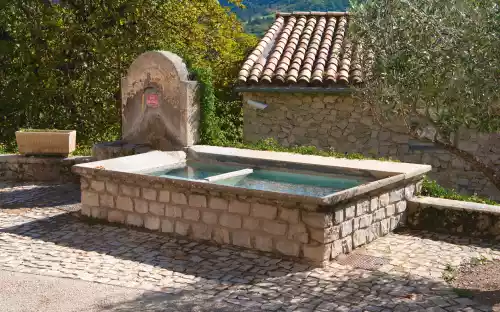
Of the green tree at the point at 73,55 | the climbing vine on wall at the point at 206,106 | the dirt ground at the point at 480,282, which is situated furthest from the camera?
the green tree at the point at 73,55

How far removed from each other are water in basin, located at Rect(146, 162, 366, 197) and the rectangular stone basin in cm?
1

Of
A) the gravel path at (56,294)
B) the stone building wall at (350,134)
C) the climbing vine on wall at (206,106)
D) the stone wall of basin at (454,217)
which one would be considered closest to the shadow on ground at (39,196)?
the climbing vine on wall at (206,106)

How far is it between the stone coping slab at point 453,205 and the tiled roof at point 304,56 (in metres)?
3.62

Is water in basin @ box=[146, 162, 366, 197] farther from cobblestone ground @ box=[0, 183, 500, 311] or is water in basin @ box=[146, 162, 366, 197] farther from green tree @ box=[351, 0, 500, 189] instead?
green tree @ box=[351, 0, 500, 189]

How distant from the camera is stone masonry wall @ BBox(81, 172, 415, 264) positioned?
7.21 metres

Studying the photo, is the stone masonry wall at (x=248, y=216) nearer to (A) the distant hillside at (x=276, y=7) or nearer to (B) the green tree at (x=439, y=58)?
(B) the green tree at (x=439, y=58)

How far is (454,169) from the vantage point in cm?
1235

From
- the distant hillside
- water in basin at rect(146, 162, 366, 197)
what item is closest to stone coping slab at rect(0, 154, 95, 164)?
water in basin at rect(146, 162, 366, 197)

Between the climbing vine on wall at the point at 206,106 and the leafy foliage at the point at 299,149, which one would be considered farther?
the climbing vine on wall at the point at 206,106

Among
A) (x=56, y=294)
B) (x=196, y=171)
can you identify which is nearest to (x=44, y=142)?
(x=196, y=171)

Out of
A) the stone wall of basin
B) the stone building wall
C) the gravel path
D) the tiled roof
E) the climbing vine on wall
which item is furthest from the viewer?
the tiled roof

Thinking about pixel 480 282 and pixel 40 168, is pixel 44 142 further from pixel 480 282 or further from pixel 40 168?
pixel 480 282

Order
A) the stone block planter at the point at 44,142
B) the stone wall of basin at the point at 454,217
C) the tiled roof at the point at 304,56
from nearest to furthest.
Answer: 1. the stone wall of basin at the point at 454,217
2. the stone block planter at the point at 44,142
3. the tiled roof at the point at 304,56

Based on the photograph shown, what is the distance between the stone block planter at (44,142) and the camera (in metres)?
11.8
